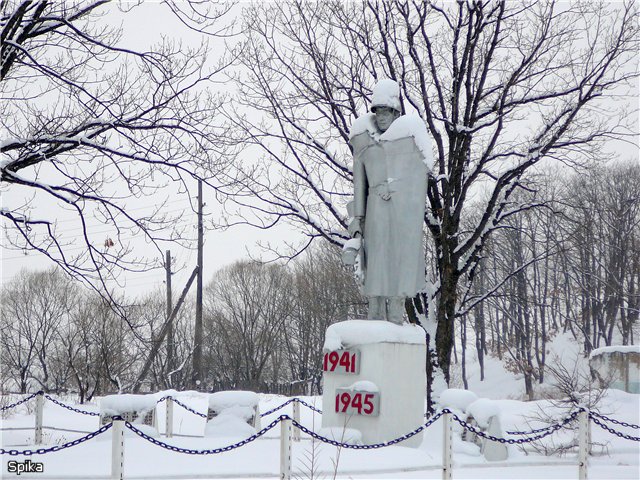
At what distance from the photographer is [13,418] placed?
15.3 metres

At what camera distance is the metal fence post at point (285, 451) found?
681 centimetres

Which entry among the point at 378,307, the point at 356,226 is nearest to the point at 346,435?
the point at 378,307

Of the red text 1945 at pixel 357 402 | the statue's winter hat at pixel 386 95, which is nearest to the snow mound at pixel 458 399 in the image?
the red text 1945 at pixel 357 402

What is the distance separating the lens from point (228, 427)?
1056 cm

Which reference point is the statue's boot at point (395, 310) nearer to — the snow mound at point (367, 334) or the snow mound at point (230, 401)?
the snow mound at point (367, 334)

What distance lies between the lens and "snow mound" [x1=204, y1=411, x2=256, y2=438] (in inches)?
412

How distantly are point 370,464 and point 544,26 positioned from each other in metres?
Answer: 9.61

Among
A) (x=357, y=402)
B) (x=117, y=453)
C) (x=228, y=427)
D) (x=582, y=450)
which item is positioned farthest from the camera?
(x=228, y=427)

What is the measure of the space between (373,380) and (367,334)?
55 centimetres

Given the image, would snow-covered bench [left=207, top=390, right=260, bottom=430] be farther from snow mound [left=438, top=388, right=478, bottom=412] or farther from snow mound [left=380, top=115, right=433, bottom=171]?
snow mound [left=380, top=115, right=433, bottom=171]

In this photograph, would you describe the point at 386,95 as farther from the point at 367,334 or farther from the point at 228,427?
the point at 228,427

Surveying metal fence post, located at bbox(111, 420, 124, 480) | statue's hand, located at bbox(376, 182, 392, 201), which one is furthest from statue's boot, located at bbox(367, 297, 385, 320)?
metal fence post, located at bbox(111, 420, 124, 480)

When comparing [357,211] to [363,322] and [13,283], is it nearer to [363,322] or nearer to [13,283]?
[363,322]

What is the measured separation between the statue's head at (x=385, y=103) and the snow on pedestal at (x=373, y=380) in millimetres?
2539
